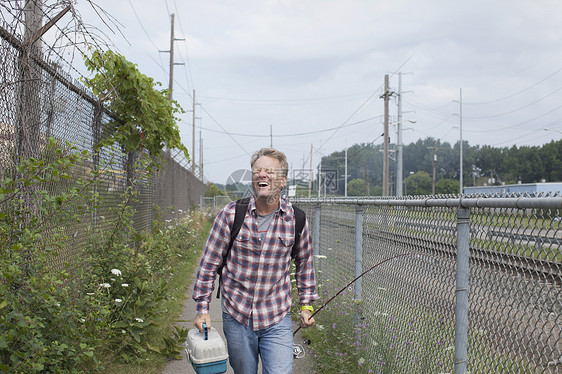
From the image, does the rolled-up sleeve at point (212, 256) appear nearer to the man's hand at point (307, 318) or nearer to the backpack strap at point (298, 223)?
the backpack strap at point (298, 223)

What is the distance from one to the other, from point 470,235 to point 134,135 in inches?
207

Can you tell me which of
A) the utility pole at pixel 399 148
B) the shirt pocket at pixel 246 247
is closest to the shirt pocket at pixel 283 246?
the shirt pocket at pixel 246 247

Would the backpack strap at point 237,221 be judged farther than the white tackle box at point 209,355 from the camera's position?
Yes

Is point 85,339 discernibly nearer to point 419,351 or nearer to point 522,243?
point 419,351

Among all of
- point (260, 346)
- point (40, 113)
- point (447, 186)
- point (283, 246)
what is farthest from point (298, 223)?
point (447, 186)

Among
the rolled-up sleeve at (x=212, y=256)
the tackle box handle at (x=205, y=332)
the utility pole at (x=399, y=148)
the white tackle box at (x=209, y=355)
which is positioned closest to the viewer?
the white tackle box at (x=209, y=355)

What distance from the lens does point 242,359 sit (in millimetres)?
3230

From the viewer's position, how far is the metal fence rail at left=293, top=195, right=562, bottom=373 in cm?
227

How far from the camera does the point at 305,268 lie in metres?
3.51

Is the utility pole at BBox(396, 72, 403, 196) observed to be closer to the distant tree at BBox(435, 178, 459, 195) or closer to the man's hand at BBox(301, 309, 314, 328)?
the man's hand at BBox(301, 309, 314, 328)

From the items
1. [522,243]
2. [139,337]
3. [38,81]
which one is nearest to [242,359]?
[522,243]

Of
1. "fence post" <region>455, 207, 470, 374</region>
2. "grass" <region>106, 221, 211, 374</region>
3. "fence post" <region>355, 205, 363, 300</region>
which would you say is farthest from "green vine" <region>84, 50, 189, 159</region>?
"fence post" <region>455, 207, 470, 374</region>

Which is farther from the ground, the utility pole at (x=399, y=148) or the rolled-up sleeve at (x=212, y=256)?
the utility pole at (x=399, y=148)

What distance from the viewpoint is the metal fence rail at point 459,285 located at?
2268mm
